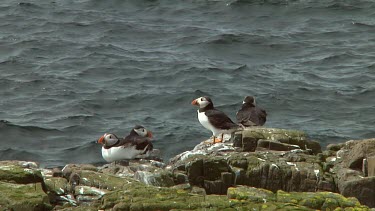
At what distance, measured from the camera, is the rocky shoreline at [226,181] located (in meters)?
14.6

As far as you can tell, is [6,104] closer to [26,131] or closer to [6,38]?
[26,131]

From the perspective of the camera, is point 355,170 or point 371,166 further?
point 355,170

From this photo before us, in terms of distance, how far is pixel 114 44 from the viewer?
39.4 metres

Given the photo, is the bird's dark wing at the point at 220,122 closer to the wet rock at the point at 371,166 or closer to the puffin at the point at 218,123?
the puffin at the point at 218,123

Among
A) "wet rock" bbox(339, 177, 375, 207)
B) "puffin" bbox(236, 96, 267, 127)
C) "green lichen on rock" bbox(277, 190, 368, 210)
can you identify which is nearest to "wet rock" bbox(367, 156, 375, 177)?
"wet rock" bbox(339, 177, 375, 207)

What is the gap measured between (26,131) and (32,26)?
1417 cm

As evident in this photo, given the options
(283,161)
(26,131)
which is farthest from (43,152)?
(283,161)

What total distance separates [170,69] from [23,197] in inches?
847

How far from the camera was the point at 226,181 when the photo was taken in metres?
17.2

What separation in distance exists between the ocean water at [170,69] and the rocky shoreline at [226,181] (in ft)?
24.5

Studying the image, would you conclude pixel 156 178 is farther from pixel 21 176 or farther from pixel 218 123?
pixel 218 123

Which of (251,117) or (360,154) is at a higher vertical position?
(360,154)

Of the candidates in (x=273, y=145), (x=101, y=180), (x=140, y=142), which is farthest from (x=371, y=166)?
(x=140, y=142)

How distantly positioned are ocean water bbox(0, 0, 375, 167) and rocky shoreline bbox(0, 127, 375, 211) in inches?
294
